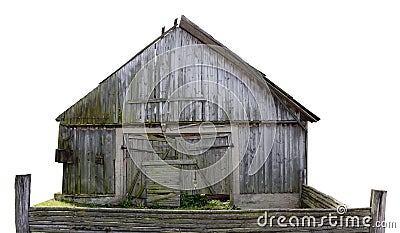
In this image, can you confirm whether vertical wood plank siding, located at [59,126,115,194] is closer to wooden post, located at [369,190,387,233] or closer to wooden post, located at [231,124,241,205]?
wooden post, located at [231,124,241,205]

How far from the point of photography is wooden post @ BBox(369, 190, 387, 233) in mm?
8234

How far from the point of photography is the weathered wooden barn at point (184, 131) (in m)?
10.9

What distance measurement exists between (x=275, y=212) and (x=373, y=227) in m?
2.01

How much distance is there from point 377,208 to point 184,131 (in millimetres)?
4994

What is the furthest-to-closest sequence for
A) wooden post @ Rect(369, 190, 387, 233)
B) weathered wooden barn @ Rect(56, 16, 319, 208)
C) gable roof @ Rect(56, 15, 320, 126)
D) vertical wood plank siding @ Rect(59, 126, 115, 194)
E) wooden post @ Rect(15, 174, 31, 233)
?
vertical wood plank siding @ Rect(59, 126, 115, 194)
weathered wooden barn @ Rect(56, 16, 319, 208)
gable roof @ Rect(56, 15, 320, 126)
wooden post @ Rect(15, 174, 31, 233)
wooden post @ Rect(369, 190, 387, 233)

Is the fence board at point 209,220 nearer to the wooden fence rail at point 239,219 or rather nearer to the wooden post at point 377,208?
the wooden fence rail at point 239,219

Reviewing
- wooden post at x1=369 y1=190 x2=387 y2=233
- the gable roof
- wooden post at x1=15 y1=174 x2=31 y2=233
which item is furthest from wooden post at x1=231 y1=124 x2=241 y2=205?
wooden post at x1=15 y1=174 x2=31 y2=233

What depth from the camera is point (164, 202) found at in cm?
1067

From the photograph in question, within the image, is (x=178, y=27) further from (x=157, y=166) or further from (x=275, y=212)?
(x=275, y=212)

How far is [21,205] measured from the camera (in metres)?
8.62

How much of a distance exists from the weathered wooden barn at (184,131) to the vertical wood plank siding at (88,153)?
0.09ft

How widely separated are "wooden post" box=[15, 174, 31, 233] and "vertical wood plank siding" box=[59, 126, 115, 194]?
2432mm

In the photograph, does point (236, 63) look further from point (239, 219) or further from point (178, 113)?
point (239, 219)

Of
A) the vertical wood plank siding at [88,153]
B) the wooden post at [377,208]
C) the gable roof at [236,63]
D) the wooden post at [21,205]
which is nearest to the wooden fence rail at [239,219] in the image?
the wooden post at [377,208]
